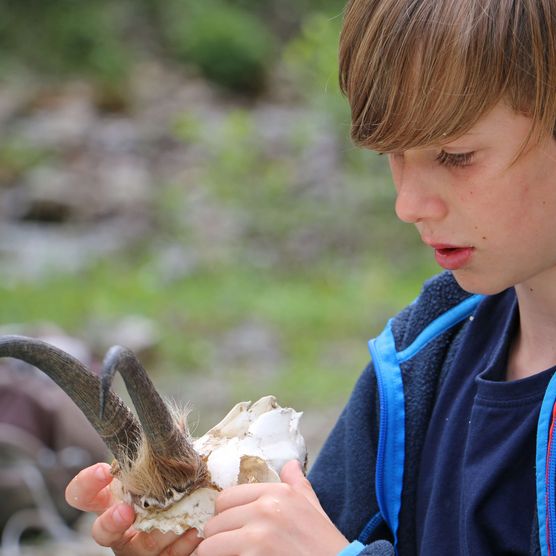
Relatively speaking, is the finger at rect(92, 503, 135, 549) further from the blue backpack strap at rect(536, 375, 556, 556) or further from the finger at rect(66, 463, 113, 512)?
the blue backpack strap at rect(536, 375, 556, 556)

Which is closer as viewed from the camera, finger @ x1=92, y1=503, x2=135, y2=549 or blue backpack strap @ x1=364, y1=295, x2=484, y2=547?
finger @ x1=92, y1=503, x2=135, y2=549

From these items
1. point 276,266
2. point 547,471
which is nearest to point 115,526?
point 547,471

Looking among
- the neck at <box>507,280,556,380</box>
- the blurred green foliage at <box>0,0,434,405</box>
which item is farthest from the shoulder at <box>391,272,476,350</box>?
the blurred green foliage at <box>0,0,434,405</box>

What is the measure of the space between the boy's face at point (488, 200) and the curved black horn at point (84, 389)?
1.58ft

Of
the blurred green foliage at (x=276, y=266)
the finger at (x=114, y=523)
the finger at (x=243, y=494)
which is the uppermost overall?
the blurred green foliage at (x=276, y=266)

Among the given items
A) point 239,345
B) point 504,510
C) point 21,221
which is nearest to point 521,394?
point 504,510

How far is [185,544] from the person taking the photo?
1.54 m

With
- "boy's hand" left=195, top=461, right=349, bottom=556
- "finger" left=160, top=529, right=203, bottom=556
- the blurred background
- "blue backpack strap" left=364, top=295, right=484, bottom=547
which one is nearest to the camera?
"boy's hand" left=195, top=461, right=349, bottom=556

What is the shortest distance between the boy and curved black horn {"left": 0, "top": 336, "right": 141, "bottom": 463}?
0.40 ft

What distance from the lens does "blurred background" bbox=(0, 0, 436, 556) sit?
638cm

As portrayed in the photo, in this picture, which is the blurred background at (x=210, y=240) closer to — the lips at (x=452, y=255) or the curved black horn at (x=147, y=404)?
the curved black horn at (x=147, y=404)

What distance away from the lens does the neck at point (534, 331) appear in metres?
1.60

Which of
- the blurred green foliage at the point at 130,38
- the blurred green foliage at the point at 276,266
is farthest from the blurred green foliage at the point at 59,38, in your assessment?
the blurred green foliage at the point at 276,266

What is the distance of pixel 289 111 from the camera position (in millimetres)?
15617
